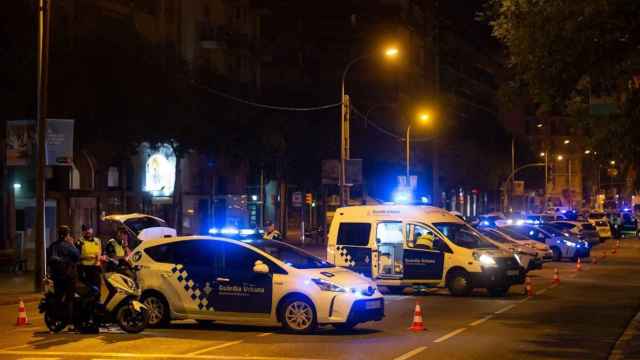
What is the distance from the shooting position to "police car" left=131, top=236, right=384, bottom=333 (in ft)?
56.7

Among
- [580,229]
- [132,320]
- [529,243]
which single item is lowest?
[132,320]

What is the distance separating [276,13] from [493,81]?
52.2 metres

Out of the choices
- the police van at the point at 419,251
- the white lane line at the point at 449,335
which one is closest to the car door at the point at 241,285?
the white lane line at the point at 449,335

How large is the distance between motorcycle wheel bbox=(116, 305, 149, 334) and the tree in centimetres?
781

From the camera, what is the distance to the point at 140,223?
37.4 meters

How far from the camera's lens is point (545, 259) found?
4162 centimetres

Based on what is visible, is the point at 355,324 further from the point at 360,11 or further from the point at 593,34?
the point at 360,11

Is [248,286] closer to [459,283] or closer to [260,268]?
[260,268]

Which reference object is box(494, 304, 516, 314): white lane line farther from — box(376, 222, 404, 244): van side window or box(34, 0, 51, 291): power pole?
box(34, 0, 51, 291): power pole

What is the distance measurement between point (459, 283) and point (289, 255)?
28.5ft

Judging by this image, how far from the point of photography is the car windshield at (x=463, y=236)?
26375 mm

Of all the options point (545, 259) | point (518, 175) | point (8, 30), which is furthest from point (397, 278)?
point (518, 175)

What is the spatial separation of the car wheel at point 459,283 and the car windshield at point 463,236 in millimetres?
793

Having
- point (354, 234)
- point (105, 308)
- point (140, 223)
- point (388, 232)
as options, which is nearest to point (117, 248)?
point (105, 308)
